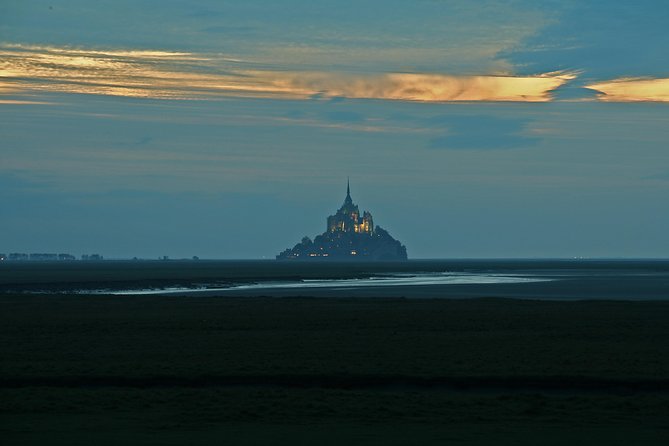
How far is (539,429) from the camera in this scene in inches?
795

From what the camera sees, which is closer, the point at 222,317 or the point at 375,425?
the point at 375,425

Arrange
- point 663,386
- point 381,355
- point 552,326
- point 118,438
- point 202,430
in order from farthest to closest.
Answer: point 552,326
point 381,355
point 663,386
point 202,430
point 118,438

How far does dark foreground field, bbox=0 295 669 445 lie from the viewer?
19859 mm

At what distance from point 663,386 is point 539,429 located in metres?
8.72

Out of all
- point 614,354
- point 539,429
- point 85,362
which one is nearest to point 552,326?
point 614,354

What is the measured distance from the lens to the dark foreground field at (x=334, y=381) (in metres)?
19.9

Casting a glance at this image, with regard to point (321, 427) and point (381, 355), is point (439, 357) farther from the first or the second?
point (321, 427)

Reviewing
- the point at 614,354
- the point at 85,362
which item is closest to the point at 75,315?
the point at 85,362

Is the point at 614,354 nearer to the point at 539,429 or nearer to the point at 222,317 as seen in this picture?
the point at 539,429

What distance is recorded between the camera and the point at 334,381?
28.2m

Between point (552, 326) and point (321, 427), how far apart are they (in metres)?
29.6

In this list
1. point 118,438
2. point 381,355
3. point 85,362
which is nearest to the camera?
point 118,438

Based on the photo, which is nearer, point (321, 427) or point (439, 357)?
point (321, 427)

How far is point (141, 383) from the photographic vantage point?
2784cm
